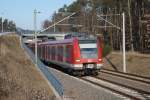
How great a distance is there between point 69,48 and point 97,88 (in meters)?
9.68

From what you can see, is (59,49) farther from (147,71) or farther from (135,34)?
(135,34)

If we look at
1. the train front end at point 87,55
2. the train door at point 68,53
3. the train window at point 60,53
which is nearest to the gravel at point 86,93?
the train front end at point 87,55

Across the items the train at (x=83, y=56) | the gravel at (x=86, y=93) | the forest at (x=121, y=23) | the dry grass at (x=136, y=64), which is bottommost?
the gravel at (x=86, y=93)

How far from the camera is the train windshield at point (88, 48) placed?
3359cm

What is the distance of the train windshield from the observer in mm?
33594

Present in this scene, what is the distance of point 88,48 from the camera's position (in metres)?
33.8

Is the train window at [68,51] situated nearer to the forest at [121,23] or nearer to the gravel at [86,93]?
the gravel at [86,93]

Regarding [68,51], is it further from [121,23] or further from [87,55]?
[121,23]

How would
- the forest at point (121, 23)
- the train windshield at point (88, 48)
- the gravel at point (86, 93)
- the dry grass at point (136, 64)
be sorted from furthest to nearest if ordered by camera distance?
the forest at point (121, 23)
the dry grass at point (136, 64)
the train windshield at point (88, 48)
the gravel at point (86, 93)

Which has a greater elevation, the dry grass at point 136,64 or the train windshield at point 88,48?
the train windshield at point 88,48

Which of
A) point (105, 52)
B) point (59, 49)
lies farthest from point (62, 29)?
point (59, 49)

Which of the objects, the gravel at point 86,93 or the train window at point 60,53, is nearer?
the gravel at point 86,93

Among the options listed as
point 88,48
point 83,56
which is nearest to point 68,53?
point 83,56

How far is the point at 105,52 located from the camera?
57.1 metres
